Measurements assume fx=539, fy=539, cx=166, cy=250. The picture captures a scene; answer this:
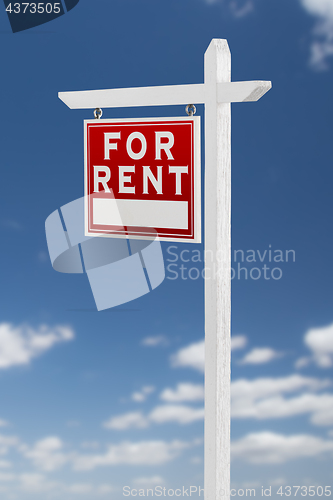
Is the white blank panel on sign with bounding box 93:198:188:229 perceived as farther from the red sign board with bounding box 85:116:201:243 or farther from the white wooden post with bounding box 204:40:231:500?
the white wooden post with bounding box 204:40:231:500

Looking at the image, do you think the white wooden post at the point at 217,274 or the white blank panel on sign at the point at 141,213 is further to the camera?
the white blank panel on sign at the point at 141,213

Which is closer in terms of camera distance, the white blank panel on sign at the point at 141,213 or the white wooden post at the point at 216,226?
the white wooden post at the point at 216,226

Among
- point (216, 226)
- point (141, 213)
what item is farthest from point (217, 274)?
point (141, 213)

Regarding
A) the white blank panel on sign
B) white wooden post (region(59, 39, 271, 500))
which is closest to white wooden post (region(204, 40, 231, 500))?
white wooden post (region(59, 39, 271, 500))

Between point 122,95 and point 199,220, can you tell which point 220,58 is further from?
point 199,220

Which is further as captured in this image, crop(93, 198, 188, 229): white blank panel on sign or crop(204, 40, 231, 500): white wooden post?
crop(93, 198, 188, 229): white blank panel on sign

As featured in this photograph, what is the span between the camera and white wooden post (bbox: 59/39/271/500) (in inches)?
73.1

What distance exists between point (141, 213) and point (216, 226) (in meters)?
0.31

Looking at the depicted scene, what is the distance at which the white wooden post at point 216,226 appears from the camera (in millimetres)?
1856

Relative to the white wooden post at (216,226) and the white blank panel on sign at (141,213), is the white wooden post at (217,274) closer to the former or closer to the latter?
the white wooden post at (216,226)

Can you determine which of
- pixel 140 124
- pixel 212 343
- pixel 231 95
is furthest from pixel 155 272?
pixel 231 95

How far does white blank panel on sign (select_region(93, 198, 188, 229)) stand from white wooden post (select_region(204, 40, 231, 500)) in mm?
118

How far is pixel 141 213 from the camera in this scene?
203 centimetres

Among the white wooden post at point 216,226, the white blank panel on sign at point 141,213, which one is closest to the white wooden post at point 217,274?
the white wooden post at point 216,226
